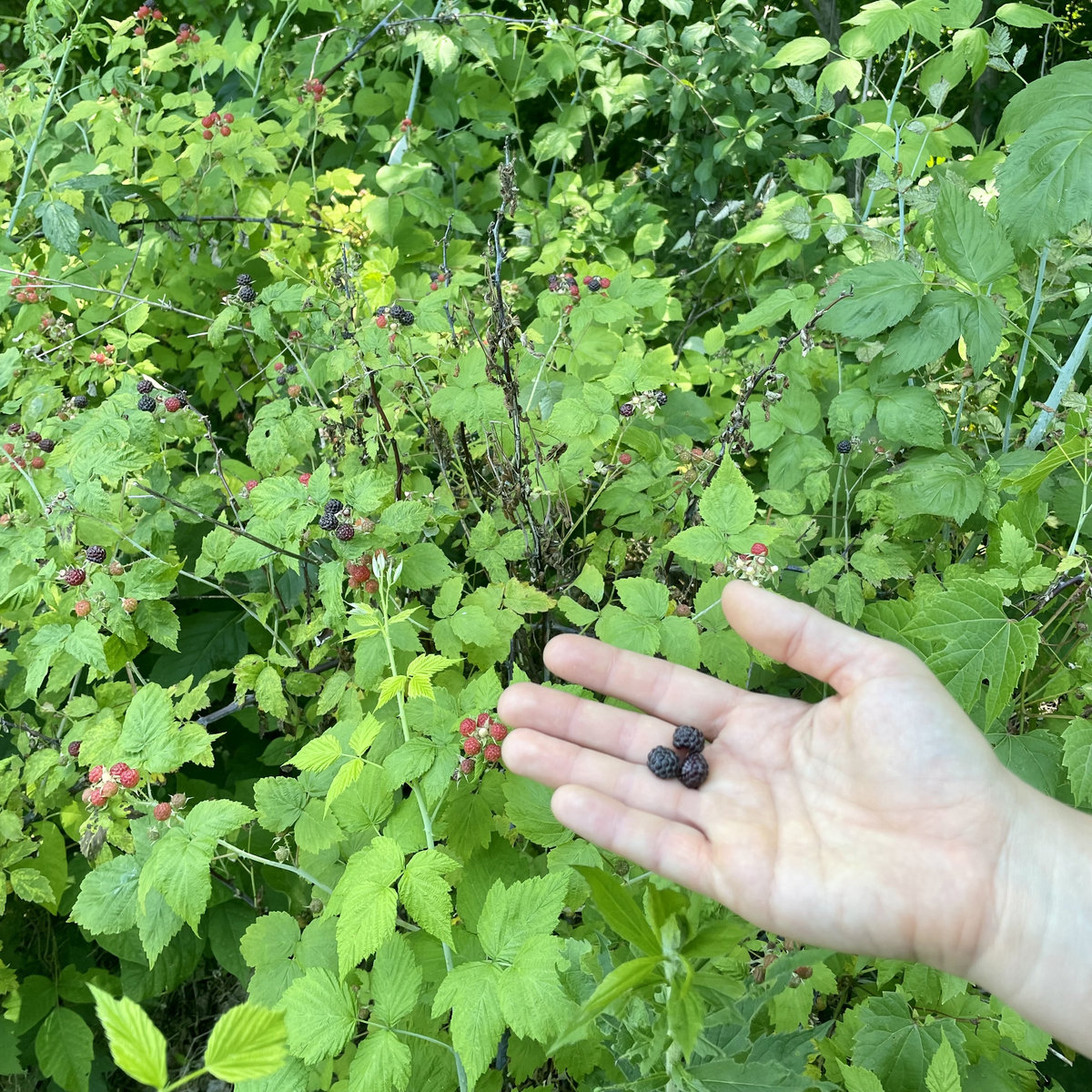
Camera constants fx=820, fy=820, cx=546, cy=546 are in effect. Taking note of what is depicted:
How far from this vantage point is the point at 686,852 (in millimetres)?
1426

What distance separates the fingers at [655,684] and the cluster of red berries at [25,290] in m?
2.37

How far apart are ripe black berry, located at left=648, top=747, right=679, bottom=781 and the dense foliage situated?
20 cm

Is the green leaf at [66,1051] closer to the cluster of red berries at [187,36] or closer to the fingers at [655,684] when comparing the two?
the fingers at [655,684]

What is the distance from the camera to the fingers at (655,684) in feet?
5.64

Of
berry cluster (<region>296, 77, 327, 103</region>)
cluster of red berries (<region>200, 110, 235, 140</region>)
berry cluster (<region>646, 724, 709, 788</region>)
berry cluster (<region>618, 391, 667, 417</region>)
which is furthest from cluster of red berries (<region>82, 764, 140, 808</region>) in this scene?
berry cluster (<region>296, 77, 327, 103</region>)

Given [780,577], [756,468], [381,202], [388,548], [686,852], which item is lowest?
[756,468]

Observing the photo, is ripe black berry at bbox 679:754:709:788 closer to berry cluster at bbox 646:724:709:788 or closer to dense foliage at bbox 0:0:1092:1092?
berry cluster at bbox 646:724:709:788

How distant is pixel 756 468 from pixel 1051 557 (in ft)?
5.07

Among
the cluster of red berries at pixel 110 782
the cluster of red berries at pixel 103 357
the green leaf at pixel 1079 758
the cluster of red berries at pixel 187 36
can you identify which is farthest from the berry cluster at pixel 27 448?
the green leaf at pixel 1079 758

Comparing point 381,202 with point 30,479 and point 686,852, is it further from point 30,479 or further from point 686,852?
point 686,852

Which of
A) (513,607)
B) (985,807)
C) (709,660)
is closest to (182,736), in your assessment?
(513,607)

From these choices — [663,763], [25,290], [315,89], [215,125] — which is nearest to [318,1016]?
[663,763]

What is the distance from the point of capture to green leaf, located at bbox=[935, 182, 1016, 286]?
2.00m

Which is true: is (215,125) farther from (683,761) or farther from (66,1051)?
(66,1051)
